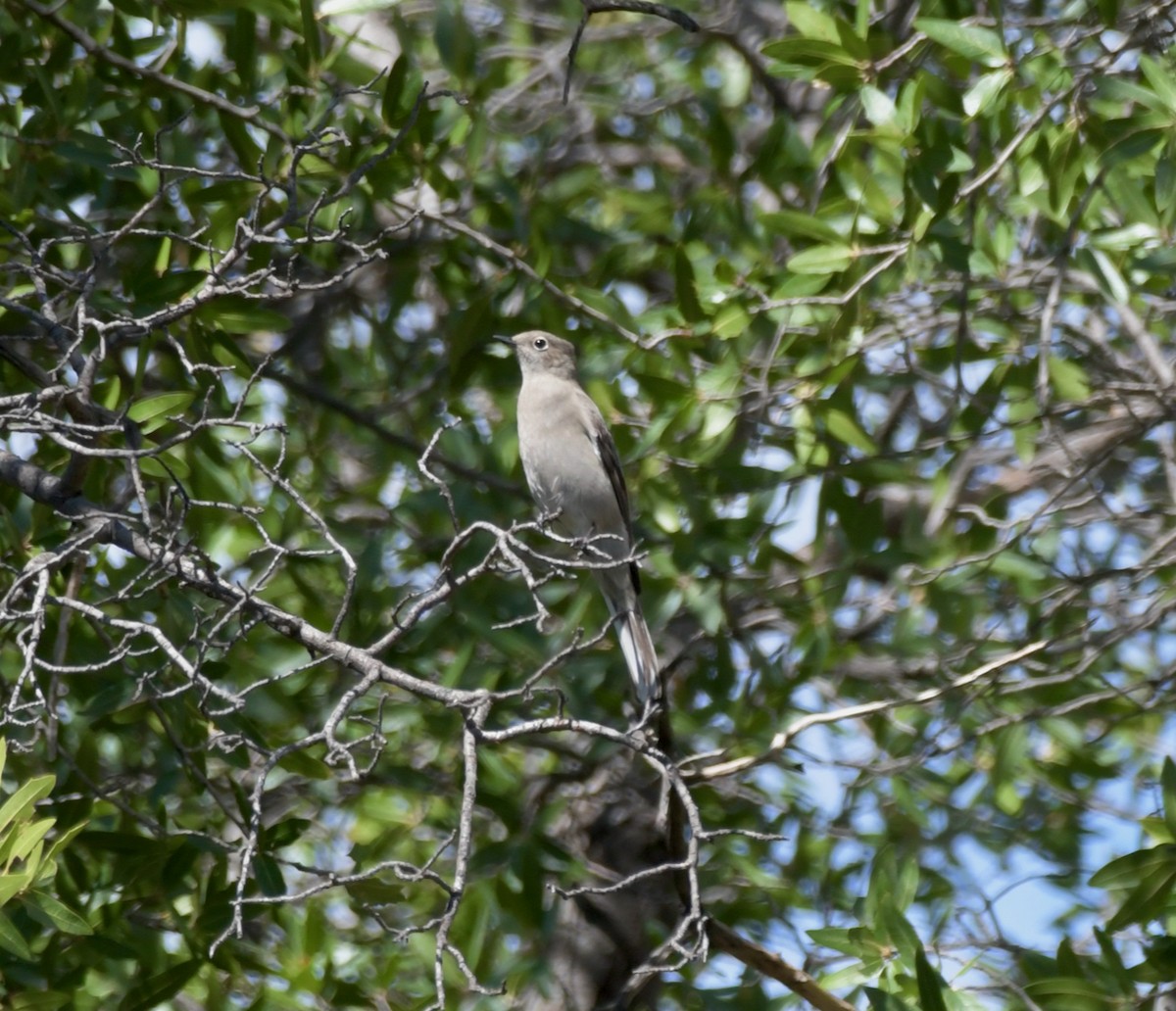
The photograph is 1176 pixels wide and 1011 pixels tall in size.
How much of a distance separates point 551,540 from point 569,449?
1.65 m

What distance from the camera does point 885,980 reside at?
4.29 m

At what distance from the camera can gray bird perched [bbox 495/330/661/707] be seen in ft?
19.5

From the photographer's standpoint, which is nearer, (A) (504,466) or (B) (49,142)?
(B) (49,142)

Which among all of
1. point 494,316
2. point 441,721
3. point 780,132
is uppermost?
point 780,132

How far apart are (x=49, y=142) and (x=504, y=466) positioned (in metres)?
2.00

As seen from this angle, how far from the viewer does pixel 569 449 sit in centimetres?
650

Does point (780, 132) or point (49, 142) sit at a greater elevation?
point (49, 142)

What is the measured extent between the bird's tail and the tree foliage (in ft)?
0.39

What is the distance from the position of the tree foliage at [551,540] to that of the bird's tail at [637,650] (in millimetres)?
119

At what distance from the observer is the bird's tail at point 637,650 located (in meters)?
5.53

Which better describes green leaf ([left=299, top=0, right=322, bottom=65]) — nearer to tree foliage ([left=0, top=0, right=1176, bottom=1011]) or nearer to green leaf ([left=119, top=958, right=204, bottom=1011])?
tree foliage ([left=0, top=0, right=1176, bottom=1011])

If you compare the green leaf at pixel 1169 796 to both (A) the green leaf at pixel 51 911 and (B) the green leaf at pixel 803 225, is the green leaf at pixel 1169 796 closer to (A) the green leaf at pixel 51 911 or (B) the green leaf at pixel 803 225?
(B) the green leaf at pixel 803 225

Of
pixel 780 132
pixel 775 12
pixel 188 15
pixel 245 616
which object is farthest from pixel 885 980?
pixel 775 12

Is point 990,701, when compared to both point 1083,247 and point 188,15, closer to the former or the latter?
point 1083,247
